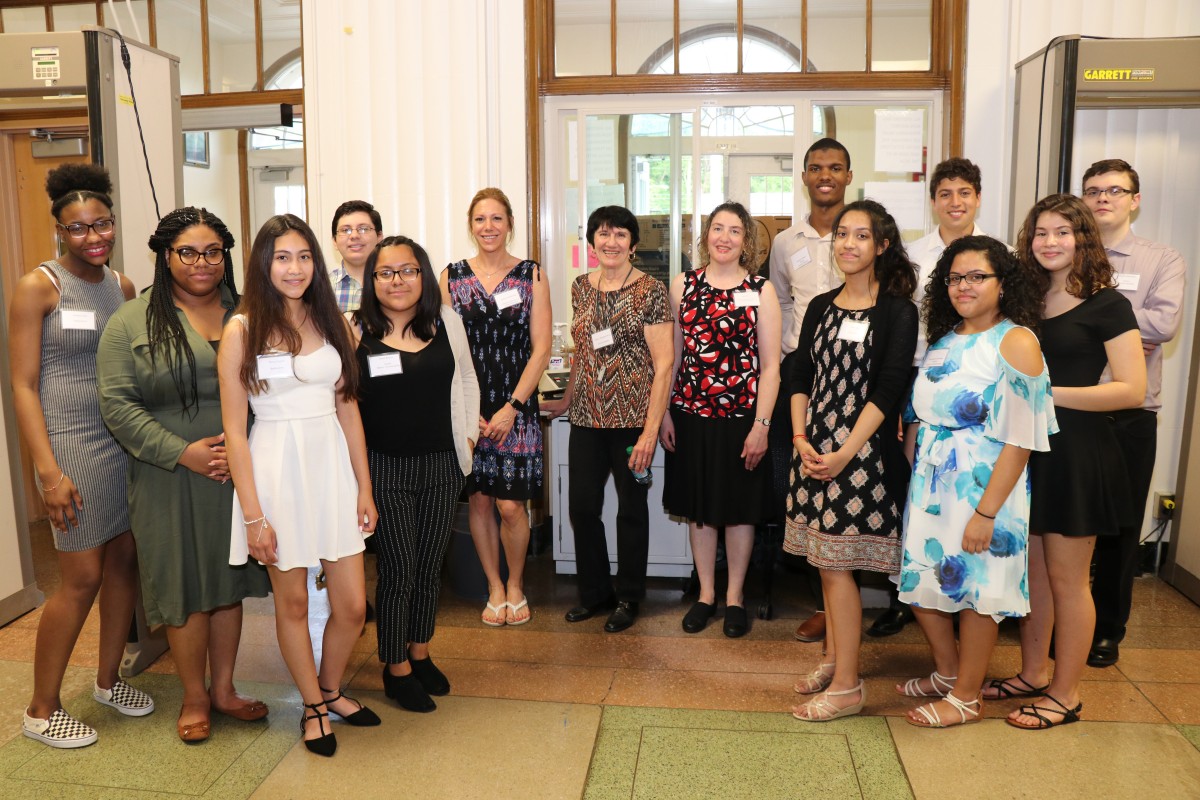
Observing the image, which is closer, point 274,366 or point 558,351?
point 274,366

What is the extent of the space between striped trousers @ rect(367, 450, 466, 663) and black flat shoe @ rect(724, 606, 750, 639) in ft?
3.91

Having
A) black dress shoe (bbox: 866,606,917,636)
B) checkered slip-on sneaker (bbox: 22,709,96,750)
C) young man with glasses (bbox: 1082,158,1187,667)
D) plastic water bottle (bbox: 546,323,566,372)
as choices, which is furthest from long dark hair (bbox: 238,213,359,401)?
young man with glasses (bbox: 1082,158,1187,667)

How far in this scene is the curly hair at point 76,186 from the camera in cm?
269

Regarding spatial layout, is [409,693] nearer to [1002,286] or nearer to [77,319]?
[77,319]

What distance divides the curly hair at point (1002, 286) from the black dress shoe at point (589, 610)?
1.74m

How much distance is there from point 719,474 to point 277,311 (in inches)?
67.5

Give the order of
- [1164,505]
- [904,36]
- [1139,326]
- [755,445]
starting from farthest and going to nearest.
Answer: [904,36] → [1164,505] → [755,445] → [1139,326]

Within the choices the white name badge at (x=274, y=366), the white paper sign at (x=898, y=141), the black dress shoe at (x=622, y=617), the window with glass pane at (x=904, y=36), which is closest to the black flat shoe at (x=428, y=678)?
the black dress shoe at (x=622, y=617)

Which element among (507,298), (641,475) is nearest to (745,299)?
(641,475)

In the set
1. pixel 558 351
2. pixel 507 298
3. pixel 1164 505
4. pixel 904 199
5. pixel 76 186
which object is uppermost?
pixel 904 199

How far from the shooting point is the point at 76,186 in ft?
9.16

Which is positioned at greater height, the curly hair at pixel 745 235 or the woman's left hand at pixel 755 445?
the curly hair at pixel 745 235

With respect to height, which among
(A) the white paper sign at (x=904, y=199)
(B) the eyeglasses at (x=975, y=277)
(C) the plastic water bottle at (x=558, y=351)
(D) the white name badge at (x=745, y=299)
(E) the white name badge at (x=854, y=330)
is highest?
(A) the white paper sign at (x=904, y=199)

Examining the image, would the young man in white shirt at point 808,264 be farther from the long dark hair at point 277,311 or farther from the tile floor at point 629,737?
the long dark hair at point 277,311
